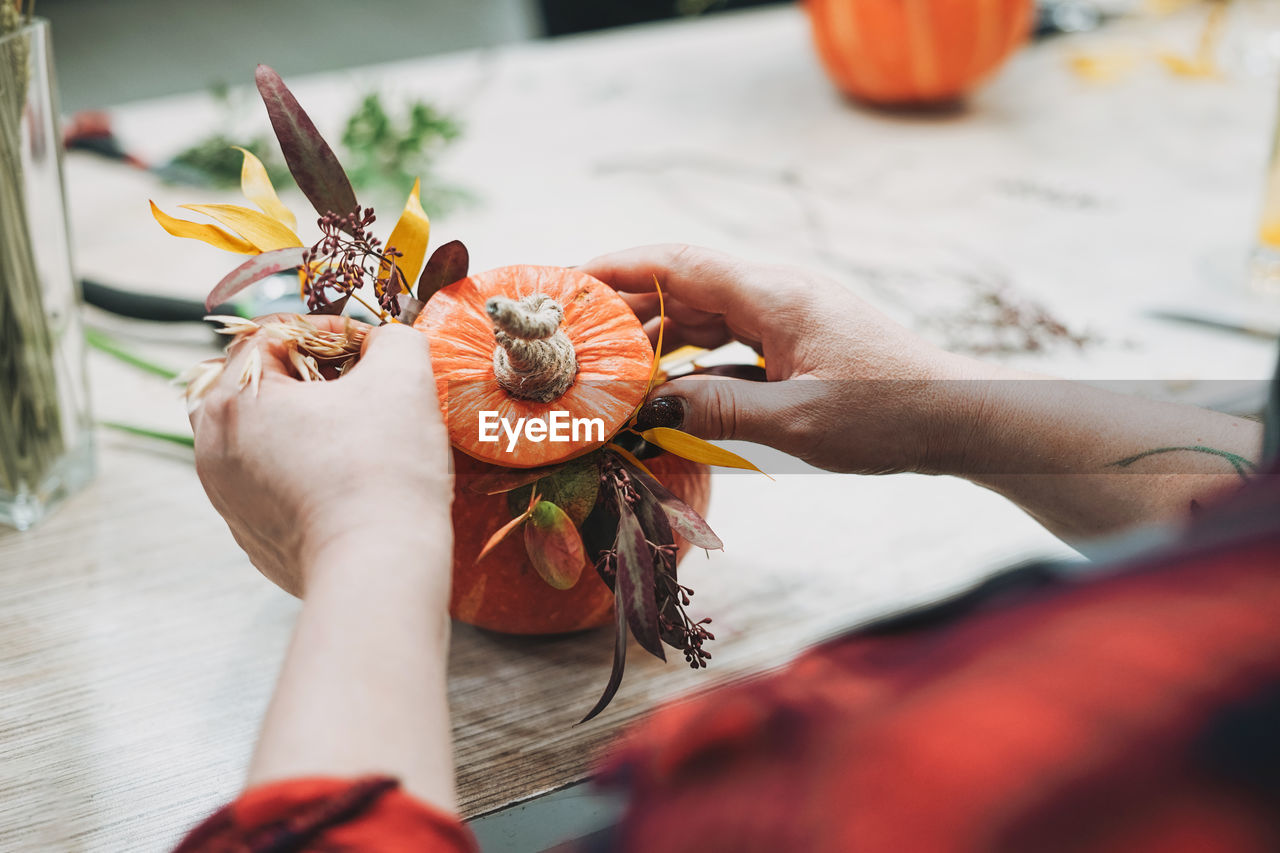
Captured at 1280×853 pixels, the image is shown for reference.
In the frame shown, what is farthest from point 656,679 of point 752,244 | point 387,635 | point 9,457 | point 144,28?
point 144,28

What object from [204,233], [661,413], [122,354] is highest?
[204,233]

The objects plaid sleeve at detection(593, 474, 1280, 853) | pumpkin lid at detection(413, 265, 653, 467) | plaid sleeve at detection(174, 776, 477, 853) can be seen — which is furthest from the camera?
pumpkin lid at detection(413, 265, 653, 467)

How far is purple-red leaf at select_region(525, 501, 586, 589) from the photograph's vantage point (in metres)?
0.53

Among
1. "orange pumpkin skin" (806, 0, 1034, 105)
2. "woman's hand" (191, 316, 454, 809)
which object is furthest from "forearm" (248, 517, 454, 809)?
"orange pumpkin skin" (806, 0, 1034, 105)

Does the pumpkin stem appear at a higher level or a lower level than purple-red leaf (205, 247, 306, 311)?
lower

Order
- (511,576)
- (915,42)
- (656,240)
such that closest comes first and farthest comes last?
1. (511,576)
2. (656,240)
3. (915,42)

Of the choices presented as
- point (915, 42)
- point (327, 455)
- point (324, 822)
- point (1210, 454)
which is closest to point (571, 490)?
point (327, 455)

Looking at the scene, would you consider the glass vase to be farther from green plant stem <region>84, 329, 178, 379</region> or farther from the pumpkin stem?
the pumpkin stem

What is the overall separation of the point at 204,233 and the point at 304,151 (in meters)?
0.08

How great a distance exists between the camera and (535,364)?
0.52 meters

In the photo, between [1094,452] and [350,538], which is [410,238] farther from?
[1094,452]

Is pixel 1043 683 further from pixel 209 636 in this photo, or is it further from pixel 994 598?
pixel 209 636

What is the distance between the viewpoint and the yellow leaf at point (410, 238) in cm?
59

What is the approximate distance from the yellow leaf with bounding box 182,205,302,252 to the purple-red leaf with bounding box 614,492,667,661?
0.91ft
